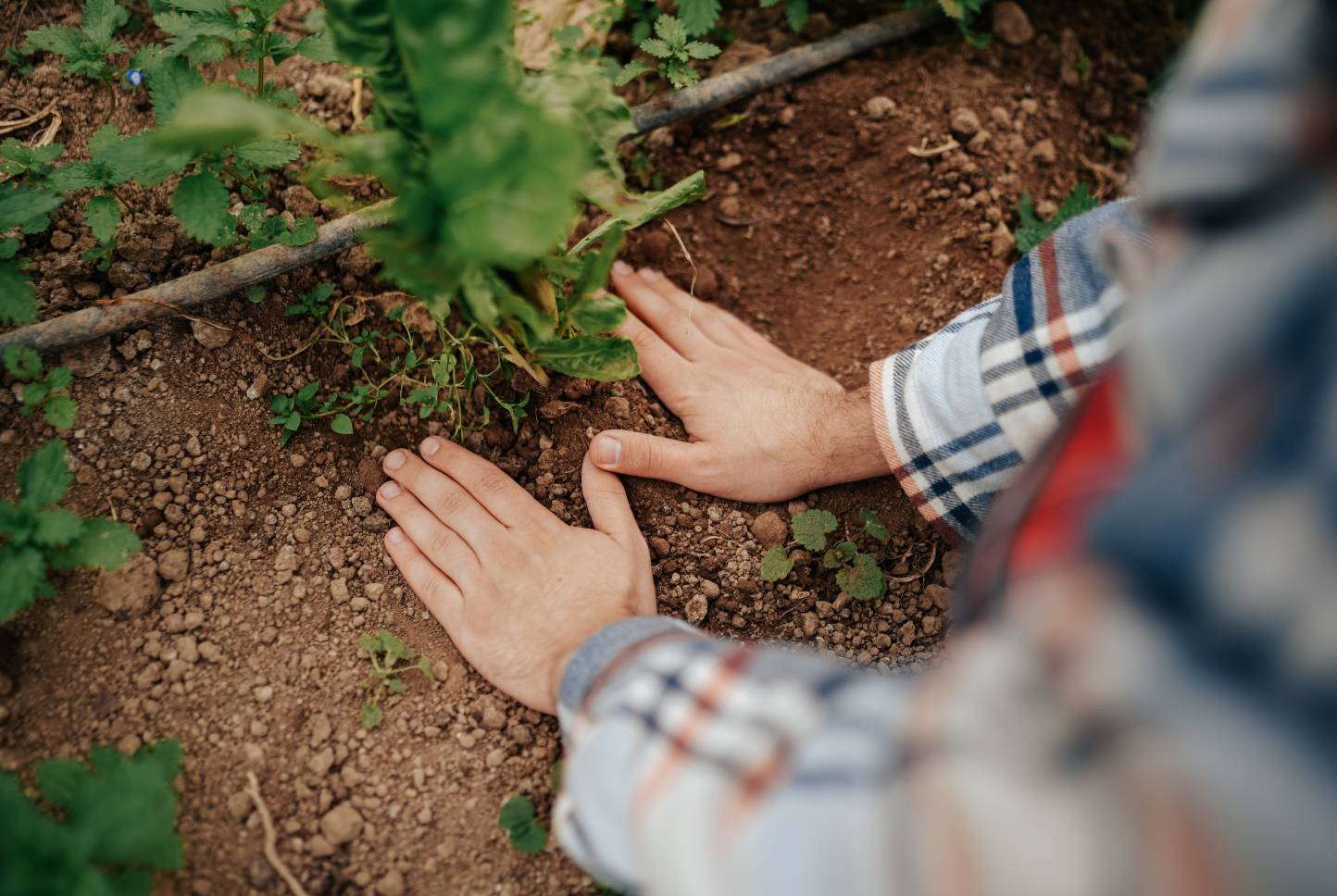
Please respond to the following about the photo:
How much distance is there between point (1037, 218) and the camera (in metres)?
2.22

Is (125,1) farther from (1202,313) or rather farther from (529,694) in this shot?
(1202,313)

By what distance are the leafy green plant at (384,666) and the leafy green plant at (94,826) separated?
33 cm

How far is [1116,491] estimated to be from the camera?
0.78 m

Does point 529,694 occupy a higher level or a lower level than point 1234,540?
lower

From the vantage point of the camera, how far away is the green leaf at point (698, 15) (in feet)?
6.47

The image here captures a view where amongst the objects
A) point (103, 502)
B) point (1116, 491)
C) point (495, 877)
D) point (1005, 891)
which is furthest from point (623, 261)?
point (1005, 891)

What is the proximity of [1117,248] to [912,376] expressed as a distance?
0.48 metres

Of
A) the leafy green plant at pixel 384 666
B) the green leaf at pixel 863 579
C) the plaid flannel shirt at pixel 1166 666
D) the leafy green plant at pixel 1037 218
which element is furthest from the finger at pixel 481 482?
the leafy green plant at pixel 1037 218

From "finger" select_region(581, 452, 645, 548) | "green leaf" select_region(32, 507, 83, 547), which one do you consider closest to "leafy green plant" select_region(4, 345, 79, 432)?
"green leaf" select_region(32, 507, 83, 547)

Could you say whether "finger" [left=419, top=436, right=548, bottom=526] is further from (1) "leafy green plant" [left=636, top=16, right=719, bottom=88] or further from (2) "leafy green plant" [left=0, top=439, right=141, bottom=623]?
(1) "leafy green plant" [left=636, top=16, right=719, bottom=88]

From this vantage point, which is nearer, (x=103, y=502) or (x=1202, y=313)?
(x=1202, y=313)

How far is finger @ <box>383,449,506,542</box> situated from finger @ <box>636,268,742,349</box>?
68cm

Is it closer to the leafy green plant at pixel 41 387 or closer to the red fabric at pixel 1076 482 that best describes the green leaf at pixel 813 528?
the red fabric at pixel 1076 482

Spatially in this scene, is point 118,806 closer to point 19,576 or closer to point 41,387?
point 19,576
